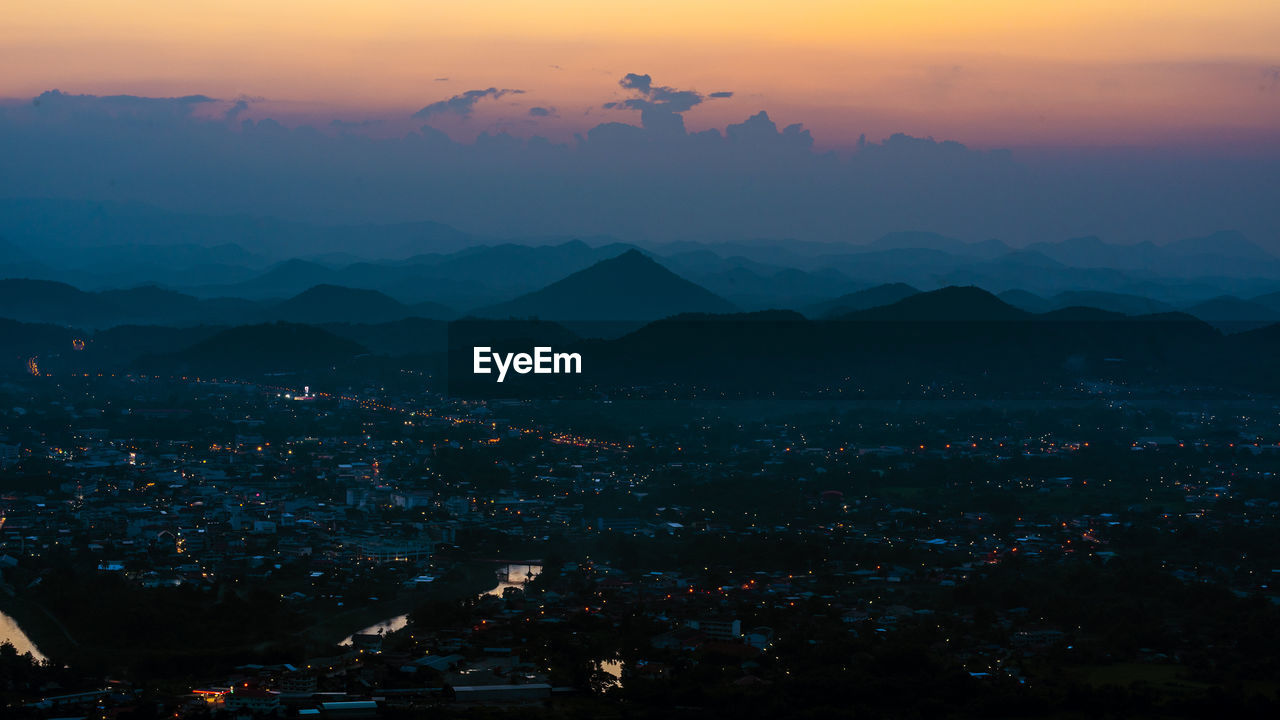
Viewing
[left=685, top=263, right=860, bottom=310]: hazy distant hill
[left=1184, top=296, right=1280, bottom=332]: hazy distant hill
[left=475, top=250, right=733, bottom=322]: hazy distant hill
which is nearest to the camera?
[left=1184, top=296, right=1280, bottom=332]: hazy distant hill

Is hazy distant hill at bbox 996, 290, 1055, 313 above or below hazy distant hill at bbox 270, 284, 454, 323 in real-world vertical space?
above

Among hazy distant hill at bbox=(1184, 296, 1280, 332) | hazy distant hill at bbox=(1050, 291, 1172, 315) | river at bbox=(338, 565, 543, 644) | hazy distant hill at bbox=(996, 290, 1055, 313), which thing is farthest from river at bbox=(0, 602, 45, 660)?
hazy distant hill at bbox=(1050, 291, 1172, 315)

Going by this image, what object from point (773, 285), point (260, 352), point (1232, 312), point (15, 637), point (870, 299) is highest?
point (773, 285)

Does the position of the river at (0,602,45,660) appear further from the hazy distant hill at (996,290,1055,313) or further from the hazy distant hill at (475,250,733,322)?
the hazy distant hill at (996,290,1055,313)

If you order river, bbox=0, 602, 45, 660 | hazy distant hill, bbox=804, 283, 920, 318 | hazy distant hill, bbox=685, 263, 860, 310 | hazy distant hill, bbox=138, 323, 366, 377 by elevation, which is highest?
hazy distant hill, bbox=685, 263, 860, 310

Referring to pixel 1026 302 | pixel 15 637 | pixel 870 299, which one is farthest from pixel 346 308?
pixel 15 637

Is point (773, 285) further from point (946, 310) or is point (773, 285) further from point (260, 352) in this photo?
point (260, 352)

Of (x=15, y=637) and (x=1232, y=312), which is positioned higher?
(x=1232, y=312)

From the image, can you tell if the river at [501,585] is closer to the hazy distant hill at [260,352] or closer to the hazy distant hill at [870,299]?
the hazy distant hill at [260,352]
